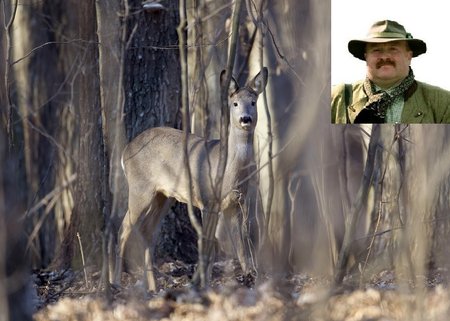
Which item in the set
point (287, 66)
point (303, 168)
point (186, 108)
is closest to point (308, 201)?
point (303, 168)

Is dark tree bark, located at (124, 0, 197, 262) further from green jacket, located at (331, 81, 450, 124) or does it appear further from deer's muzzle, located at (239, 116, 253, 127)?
green jacket, located at (331, 81, 450, 124)

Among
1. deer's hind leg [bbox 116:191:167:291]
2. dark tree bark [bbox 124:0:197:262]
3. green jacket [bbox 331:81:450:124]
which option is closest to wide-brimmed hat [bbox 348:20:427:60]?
green jacket [bbox 331:81:450:124]

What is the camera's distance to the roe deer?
26.4ft

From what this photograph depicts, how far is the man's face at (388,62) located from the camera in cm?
715

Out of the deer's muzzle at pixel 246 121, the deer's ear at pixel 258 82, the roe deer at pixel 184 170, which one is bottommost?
the roe deer at pixel 184 170

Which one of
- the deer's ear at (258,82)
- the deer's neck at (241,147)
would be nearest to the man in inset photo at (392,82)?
the deer's ear at (258,82)

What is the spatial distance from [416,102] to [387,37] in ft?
1.53

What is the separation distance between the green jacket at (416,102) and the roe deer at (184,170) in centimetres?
63

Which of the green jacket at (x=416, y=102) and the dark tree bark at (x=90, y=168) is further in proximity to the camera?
the dark tree bark at (x=90, y=168)

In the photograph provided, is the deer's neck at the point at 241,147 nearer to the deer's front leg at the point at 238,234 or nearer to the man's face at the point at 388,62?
the deer's front leg at the point at 238,234

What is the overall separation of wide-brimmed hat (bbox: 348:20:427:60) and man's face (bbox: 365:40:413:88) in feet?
0.12

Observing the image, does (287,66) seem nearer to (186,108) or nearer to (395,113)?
(395,113)

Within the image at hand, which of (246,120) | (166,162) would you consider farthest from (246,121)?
(166,162)

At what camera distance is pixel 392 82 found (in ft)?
23.5
